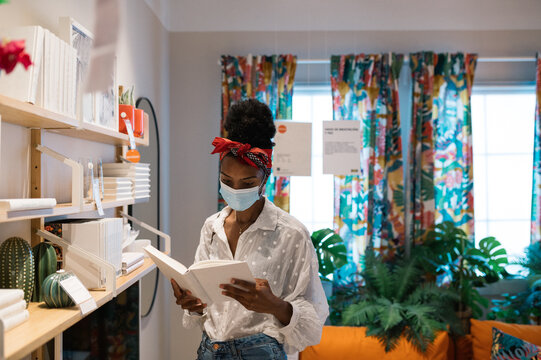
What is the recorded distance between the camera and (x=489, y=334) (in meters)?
2.77

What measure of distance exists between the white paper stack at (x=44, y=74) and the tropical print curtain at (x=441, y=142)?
2481 millimetres

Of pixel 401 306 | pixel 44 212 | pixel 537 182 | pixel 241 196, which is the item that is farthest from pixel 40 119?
pixel 537 182

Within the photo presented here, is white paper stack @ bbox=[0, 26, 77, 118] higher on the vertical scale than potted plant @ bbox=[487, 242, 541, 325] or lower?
higher

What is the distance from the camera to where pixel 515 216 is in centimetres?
359

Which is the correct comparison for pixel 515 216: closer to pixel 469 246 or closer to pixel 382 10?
pixel 469 246

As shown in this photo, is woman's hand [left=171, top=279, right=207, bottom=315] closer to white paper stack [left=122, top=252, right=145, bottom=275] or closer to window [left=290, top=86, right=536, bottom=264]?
white paper stack [left=122, top=252, right=145, bottom=275]

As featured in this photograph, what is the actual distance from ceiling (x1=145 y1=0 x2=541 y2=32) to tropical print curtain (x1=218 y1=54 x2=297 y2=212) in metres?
0.29

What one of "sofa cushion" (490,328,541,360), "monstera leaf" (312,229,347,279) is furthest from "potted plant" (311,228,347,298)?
"sofa cushion" (490,328,541,360)

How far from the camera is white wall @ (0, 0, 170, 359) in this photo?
141 cm

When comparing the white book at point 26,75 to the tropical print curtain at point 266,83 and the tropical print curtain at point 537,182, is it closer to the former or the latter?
the tropical print curtain at point 266,83

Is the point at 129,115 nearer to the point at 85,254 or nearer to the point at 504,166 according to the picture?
the point at 85,254

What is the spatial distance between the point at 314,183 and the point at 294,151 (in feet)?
1.43

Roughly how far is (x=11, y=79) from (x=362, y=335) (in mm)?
2327

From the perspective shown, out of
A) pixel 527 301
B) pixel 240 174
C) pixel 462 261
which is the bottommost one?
pixel 527 301
